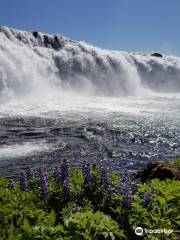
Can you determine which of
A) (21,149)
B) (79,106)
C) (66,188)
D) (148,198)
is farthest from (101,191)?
(79,106)

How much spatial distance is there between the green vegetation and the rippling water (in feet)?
31.3

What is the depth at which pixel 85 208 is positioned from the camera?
20.5 feet

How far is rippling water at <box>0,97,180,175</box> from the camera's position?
61.5 feet

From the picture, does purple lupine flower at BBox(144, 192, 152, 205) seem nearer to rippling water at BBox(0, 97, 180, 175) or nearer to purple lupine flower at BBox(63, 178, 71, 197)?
purple lupine flower at BBox(63, 178, 71, 197)

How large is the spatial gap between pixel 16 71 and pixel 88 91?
10.6m

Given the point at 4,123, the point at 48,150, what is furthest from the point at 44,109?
the point at 48,150

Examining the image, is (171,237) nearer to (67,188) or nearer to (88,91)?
(67,188)

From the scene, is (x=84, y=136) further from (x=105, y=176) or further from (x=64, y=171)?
(x=105, y=176)

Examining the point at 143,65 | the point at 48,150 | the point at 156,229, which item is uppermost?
the point at 143,65

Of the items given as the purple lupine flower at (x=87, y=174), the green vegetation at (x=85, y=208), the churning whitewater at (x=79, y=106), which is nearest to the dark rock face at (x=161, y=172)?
the green vegetation at (x=85, y=208)

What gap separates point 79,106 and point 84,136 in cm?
1406

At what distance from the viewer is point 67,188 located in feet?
22.2

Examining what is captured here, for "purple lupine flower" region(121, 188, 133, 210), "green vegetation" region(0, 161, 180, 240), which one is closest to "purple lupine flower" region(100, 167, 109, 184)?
"green vegetation" region(0, 161, 180, 240)

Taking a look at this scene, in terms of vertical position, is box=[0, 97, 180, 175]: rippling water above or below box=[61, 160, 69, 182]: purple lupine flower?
below
